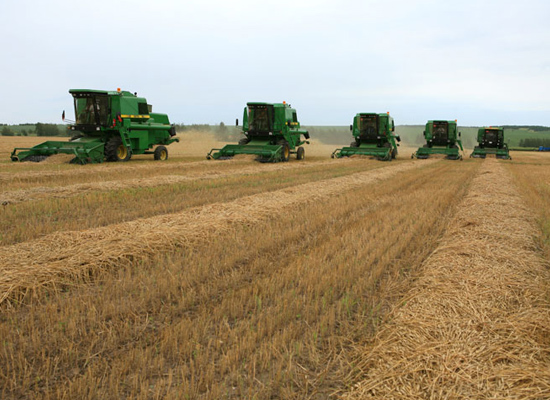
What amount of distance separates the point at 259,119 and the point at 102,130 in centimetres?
711

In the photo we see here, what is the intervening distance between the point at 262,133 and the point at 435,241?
50.9 ft

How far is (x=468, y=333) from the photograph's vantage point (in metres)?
2.98

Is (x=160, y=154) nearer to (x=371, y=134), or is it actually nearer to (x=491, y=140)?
(x=371, y=134)

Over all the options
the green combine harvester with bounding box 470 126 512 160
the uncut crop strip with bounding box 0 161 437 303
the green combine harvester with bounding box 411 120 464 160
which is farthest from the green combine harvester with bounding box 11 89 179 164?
the green combine harvester with bounding box 470 126 512 160

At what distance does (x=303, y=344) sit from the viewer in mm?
2854

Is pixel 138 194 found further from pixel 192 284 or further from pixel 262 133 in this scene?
pixel 262 133

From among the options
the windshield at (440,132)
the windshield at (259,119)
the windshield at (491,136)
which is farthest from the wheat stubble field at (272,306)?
the windshield at (491,136)

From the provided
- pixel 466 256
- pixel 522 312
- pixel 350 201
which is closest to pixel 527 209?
pixel 350 201

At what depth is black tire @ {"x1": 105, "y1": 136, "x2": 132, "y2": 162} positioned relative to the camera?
16861 millimetres

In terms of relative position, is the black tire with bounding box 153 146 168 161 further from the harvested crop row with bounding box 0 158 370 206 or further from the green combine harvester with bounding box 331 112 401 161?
the green combine harvester with bounding box 331 112 401 161

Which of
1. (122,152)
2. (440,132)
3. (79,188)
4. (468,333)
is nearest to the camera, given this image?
(468,333)

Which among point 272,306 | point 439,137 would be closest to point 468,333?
point 272,306

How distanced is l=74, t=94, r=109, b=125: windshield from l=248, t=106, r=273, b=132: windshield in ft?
21.4

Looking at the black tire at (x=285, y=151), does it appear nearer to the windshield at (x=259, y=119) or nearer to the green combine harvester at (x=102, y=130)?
the windshield at (x=259, y=119)
